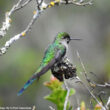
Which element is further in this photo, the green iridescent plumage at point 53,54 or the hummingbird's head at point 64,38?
the hummingbird's head at point 64,38

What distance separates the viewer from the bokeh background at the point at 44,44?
19.4 m

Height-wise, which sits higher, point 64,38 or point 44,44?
point 64,38

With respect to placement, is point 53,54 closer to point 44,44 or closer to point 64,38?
point 64,38

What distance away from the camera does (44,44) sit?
24.0 meters

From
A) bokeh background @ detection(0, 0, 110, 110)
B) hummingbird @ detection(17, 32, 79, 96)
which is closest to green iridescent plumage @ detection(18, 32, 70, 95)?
hummingbird @ detection(17, 32, 79, 96)

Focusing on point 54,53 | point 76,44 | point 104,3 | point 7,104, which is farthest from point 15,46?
point 54,53

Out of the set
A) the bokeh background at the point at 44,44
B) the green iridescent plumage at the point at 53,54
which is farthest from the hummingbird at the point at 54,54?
the bokeh background at the point at 44,44

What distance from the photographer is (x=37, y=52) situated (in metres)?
22.4

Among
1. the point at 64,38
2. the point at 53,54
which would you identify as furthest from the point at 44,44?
the point at 53,54

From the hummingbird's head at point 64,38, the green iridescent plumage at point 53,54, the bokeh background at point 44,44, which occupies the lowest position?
the bokeh background at point 44,44

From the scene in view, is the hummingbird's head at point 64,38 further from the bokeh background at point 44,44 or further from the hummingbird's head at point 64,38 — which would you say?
the bokeh background at point 44,44

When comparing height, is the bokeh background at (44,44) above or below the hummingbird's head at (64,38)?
below

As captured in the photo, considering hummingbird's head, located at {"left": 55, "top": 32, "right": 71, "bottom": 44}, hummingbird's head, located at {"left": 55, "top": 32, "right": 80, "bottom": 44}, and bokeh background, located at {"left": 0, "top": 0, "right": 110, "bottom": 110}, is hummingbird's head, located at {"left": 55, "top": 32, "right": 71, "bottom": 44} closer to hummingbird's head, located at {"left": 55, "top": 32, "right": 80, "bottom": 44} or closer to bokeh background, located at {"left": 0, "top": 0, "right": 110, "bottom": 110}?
hummingbird's head, located at {"left": 55, "top": 32, "right": 80, "bottom": 44}

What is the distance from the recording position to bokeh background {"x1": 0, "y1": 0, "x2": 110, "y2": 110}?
1938cm
